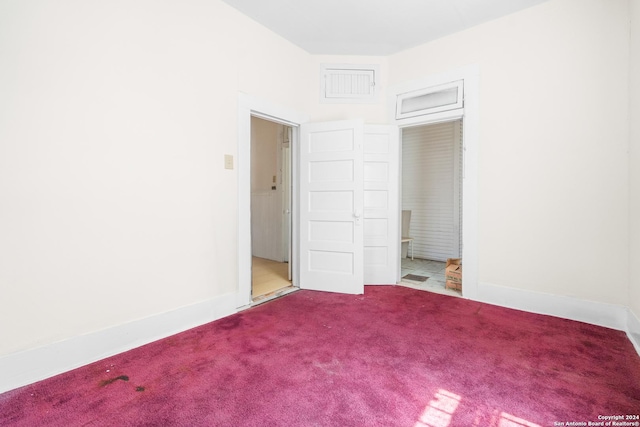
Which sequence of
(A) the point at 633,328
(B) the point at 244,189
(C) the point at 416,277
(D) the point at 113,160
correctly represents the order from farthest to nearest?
(C) the point at 416,277, (B) the point at 244,189, (A) the point at 633,328, (D) the point at 113,160

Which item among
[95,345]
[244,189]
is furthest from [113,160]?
[95,345]

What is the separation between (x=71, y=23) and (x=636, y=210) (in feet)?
A: 14.6

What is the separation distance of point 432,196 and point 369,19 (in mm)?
3370

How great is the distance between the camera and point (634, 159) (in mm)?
2418

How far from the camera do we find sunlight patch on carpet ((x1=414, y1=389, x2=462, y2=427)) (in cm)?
146

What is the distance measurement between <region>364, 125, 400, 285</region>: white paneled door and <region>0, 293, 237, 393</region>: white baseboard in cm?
209

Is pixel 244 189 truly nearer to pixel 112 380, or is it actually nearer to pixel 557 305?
pixel 112 380

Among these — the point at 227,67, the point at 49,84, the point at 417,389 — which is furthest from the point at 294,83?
the point at 417,389

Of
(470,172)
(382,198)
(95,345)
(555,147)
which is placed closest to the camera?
(95,345)

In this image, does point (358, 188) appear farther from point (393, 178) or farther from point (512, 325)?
point (512, 325)

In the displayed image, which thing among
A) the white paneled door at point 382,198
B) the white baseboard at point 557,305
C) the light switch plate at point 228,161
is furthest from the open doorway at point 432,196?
the light switch plate at point 228,161

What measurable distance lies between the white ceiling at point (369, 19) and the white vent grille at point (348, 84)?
26 centimetres

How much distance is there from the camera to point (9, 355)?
175 centimetres

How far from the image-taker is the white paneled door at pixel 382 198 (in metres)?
3.92
